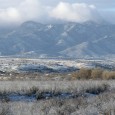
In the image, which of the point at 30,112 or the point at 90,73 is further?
the point at 90,73

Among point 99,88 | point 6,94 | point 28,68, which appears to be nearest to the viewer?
point 6,94

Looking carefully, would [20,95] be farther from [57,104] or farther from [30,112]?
[30,112]

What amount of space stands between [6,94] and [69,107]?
10679mm

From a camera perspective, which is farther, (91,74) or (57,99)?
(91,74)

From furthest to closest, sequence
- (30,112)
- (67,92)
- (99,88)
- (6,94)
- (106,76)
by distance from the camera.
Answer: (106,76) → (99,88) → (67,92) → (6,94) → (30,112)

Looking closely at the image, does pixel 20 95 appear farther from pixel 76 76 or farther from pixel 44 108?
pixel 76 76

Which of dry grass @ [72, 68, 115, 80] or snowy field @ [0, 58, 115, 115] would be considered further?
dry grass @ [72, 68, 115, 80]

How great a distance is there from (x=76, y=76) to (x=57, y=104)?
40169 mm

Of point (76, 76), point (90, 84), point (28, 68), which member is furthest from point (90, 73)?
point (28, 68)

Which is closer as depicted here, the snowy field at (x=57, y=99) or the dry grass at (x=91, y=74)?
the snowy field at (x=57, y=99)

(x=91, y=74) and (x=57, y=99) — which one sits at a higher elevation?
(x=91, y=74)

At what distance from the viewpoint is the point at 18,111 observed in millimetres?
18328

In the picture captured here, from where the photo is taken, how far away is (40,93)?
29.8 metres

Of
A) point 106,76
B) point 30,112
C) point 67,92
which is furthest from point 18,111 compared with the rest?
point 106,76
